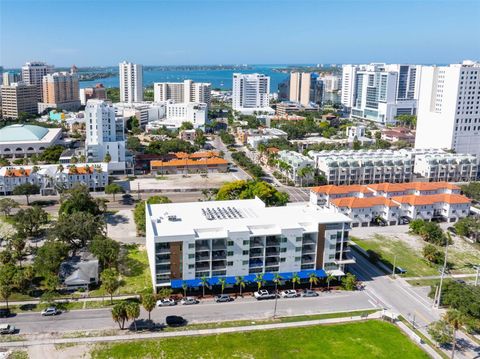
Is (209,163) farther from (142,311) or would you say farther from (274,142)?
(142,311)

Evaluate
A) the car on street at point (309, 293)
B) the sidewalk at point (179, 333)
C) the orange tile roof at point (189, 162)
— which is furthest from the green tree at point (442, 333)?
the orange tile roof at point (189, 162)

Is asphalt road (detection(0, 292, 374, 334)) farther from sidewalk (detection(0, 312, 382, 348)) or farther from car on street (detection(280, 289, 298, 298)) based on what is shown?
sidewalk (detection(0, 312, 382, 348))

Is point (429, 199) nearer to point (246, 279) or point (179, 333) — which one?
point (246, 279)

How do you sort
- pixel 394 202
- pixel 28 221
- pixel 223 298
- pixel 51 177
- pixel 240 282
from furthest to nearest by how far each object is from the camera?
pixel 51 177 → pixel 394 202 → pixel 28 221 → pixel 240 282 → pixel 223 298

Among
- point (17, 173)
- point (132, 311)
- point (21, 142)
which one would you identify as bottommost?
point (132, 311)

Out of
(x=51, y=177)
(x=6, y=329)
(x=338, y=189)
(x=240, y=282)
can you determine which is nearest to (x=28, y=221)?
(x=6, y=329)

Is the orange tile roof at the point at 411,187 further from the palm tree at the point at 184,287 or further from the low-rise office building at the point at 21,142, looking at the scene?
the low-rise office building at the point at 21,142

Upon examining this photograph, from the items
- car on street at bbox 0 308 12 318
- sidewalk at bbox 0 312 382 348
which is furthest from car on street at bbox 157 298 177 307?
car on street at bbox 0 308 12 318

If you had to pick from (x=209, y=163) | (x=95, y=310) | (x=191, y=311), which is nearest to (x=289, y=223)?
(x=191, y=311)
